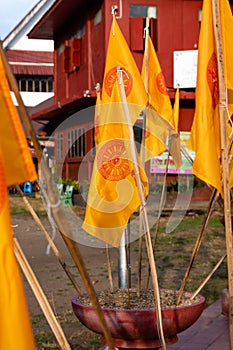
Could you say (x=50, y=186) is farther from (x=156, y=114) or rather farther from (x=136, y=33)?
(x=136, y=33)

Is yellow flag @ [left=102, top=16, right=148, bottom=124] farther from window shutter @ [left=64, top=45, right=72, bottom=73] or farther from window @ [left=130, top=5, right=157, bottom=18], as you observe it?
window shutter @ [left=64, top=45, right=72, bottom=73]

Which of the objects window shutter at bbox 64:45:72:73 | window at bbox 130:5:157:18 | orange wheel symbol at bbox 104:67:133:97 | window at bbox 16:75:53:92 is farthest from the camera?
window at bbox 16:75:53:92

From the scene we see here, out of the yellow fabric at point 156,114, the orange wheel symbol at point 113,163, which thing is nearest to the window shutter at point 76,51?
the yellow fabric at point 156,114

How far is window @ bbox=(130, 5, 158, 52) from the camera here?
15.5m

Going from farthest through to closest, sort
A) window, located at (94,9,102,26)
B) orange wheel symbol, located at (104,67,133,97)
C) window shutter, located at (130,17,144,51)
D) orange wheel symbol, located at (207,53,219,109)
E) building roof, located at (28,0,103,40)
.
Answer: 1. building roof, located at (28,0,103,40)
2. window, located at (94,9,102,26)
3. window shutter, located at (130,17,144,51)
4. orange wheel symbol, located at (104,67,133,97)
5. orange wheel symbol, located at (207,53,219,109)

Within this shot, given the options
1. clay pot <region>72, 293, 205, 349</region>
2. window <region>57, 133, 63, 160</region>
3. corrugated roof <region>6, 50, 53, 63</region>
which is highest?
clay pot <region>72, 293, 205, 349</region>

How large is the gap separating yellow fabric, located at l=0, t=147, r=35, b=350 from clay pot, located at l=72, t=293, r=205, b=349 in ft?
5.55

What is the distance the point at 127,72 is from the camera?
4.06m

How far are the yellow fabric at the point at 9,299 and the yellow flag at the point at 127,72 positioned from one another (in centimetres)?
222

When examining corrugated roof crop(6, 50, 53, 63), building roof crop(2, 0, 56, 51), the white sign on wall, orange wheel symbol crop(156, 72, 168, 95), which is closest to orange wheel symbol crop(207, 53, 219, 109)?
orange wheel symbol crop(156, 72, 168, 95)

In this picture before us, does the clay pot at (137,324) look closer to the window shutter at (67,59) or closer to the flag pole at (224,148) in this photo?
the flag pole at (224,148)

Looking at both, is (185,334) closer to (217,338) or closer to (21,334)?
(217,338)

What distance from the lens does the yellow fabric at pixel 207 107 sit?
10.8ft

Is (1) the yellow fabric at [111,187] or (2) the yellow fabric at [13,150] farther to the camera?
(1) the yellow fabric at [111,187]
